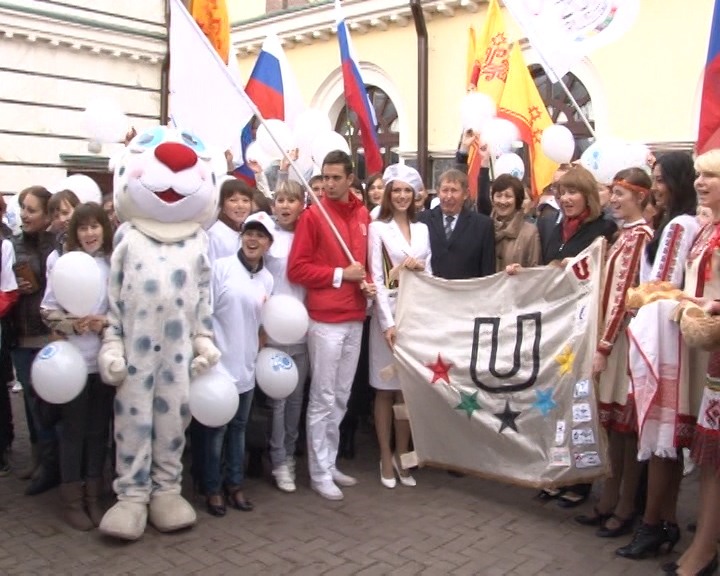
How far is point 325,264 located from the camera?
499cm

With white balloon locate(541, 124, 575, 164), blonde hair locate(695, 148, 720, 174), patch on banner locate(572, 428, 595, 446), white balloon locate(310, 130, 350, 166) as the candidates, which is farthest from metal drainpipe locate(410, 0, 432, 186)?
blonde hair locate(695, 148, 720, 174)

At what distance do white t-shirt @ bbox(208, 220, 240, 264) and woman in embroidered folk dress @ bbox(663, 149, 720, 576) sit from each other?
104 inches

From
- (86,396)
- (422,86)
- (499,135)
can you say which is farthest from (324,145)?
(422,86)

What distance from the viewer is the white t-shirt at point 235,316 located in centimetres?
455

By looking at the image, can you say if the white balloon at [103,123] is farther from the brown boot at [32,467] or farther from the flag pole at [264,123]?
the brown boot at [32,467]

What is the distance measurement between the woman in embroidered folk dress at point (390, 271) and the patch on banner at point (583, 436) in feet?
3.87

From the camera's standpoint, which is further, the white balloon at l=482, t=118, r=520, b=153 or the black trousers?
the white balloon at l=482, t=118, r=520, b=153

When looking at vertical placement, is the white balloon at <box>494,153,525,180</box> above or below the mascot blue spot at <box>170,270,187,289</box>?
above

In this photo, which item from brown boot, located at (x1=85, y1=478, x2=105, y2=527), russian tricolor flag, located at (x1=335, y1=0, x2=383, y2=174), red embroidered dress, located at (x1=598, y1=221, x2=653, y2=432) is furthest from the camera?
russian tricolor flag, located at (x1=335, y1=0, x2=383, y2=174)

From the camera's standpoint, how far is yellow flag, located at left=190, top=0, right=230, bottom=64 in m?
6.52

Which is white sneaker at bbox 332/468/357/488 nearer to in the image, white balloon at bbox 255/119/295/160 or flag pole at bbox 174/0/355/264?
flag pole at bbox 174/0/355/264

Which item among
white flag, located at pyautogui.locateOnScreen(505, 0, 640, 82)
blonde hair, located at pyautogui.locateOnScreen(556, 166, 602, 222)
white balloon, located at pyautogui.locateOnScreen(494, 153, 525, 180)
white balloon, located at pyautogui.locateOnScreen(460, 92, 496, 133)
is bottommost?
blonde hair, located at pyautogui.locateOnScreen(556, 166, 602, 222)

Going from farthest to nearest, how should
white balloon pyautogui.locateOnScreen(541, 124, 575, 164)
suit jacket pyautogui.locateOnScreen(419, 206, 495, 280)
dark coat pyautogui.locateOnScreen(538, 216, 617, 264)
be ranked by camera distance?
white balloon pyautogui.locateOnScreen(541, 124, 575, 164) < suit jacket pyautogui.locateOnScreen(419, 206, 495, 280) < dark coat pyautogui.locateOnScreen(538, 216, 617, 264)

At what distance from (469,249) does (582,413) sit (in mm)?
1353
